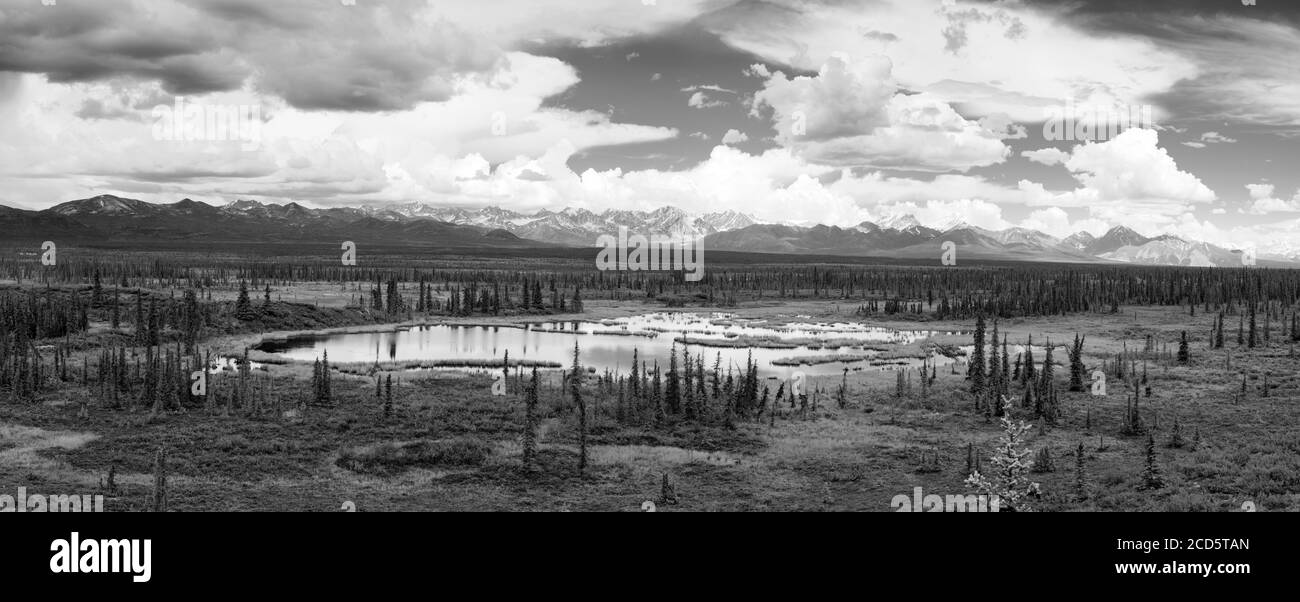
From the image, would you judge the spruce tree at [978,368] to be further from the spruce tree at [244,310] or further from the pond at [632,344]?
the spruce tree at [244,310]

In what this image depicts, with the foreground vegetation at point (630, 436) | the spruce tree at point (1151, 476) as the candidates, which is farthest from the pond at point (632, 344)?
the spruce tree at point (1151, 476)

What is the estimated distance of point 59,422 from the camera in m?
42.5

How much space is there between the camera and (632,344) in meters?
88.4

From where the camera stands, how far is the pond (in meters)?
74.6

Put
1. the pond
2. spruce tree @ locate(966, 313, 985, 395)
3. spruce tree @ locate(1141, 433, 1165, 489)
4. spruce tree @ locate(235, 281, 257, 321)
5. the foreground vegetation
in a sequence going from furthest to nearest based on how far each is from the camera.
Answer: spruce tree @ locate(235, 281, 257, 321), the pond, spruce tree @ locate(966, 313, 985, 395), the foreground vegetation, spruce tree @ locate(1141, 433, 1165, 489)

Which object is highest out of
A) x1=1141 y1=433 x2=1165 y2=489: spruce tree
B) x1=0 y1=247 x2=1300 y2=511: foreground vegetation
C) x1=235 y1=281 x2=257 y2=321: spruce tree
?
x1=235 y1=281 x2=257 y2=321: spruce tree

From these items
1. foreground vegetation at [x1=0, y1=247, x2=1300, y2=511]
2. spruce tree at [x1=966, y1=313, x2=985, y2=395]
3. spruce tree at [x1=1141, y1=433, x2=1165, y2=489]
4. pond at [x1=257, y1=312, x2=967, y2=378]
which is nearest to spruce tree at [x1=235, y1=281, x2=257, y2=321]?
pond at [x1=257, y1=312, x2=967, y2=378]

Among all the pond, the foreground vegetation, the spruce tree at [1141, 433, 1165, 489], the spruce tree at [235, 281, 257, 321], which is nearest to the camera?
the spruce tree at [1141, 433, 1165, 489]

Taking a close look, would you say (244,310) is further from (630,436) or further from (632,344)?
(630,436)

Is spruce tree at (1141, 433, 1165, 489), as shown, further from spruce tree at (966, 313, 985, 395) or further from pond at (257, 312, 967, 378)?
pond at (257, 312, 967, 378)

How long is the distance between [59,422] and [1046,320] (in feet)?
381
